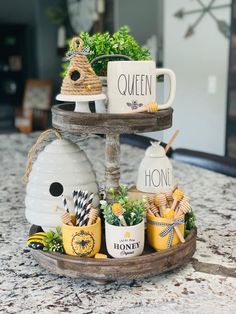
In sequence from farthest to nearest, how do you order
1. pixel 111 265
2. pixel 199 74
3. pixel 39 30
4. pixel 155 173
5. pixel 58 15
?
pixel 39 30
pixel 58 15
pixel 199 74
pixel 155 173
pixel 111 265

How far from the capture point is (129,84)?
71 cm

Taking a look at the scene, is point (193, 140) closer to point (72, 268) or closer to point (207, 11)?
point (207, 11)

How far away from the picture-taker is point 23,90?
23.4 feet

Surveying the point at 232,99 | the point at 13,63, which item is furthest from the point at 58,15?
the point at 232,99

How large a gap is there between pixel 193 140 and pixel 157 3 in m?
2.08

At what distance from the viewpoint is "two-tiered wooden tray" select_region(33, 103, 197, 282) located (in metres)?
0.68

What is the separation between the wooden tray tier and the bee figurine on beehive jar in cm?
8

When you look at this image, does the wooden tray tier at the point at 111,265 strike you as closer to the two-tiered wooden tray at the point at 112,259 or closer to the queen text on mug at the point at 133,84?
the two-tiered wooden tray at the point at 112,259

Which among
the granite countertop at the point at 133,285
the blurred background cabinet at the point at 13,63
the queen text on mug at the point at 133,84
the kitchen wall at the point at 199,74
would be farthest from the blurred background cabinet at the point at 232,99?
the blurred background cabinet at the point at 13,63

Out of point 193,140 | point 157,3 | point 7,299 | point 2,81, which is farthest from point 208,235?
point 2,81

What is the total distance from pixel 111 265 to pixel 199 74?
2.73 metres

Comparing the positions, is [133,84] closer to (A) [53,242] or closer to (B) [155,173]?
(B) [155,173]

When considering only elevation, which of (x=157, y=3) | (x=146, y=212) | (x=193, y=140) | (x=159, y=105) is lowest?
(x=193, y=140)

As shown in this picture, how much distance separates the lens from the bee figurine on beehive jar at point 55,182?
0.76 metres
